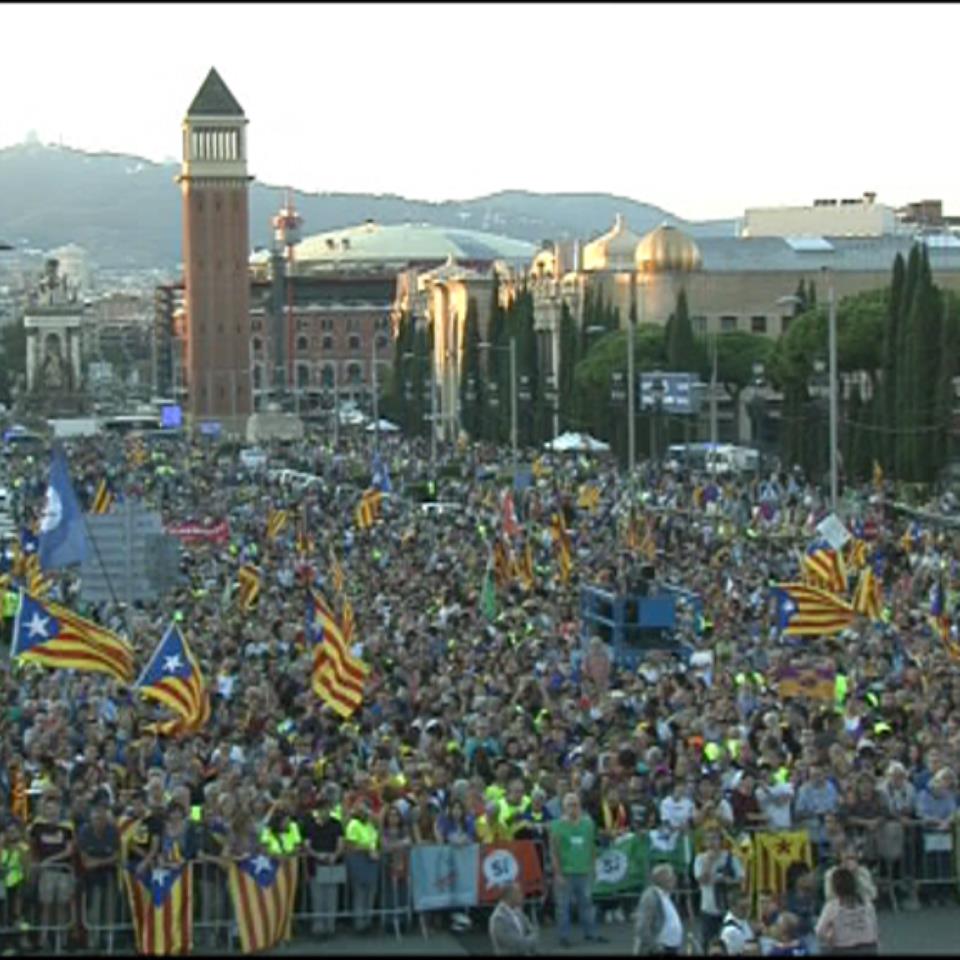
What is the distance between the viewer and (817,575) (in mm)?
33031

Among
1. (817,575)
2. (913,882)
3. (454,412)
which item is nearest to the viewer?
(913,882)

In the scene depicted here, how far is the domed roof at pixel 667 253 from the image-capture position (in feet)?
369

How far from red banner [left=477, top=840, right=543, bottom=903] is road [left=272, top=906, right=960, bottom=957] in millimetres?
304

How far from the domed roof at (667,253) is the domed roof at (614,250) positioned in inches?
217

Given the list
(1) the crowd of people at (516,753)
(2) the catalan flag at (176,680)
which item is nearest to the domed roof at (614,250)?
(1) the crowd of people at (516,753)

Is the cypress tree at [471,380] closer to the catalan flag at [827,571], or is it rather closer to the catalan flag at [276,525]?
the catalan flag at [276,525]

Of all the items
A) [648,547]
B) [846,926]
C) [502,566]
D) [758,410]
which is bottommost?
[758,410]

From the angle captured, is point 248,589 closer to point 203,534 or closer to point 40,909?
point 203,534

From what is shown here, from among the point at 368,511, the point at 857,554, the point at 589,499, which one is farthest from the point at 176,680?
the point at 589,499

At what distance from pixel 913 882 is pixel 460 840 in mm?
3221

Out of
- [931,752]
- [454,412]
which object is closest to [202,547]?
[931,752]

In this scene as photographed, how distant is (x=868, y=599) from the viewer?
31.7 metres

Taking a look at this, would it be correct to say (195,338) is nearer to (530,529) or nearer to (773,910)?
(530,529)

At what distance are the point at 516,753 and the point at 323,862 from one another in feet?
9.63
